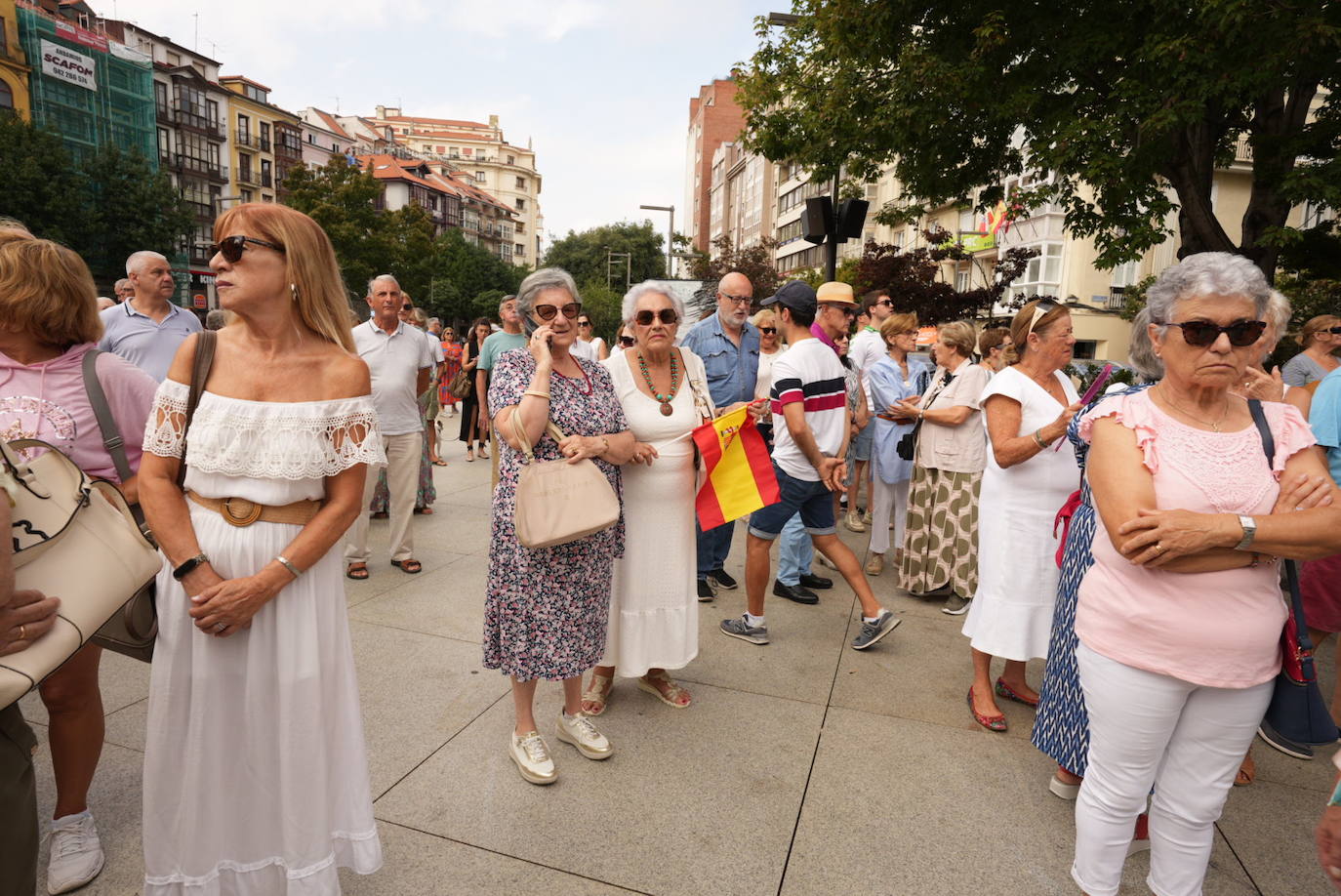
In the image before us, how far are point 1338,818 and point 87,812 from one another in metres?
3.44

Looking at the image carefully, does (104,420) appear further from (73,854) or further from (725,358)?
(725,358)

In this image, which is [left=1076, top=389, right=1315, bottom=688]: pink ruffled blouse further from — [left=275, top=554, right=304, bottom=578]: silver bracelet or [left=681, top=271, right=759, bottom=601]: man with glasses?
[left=681, top=271, right=759, bottom=601]: man with glasses

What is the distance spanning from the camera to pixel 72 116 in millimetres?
40344

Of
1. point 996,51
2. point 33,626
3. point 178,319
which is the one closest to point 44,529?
point 33,626

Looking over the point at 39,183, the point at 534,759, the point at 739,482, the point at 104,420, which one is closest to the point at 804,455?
the point at 739,482

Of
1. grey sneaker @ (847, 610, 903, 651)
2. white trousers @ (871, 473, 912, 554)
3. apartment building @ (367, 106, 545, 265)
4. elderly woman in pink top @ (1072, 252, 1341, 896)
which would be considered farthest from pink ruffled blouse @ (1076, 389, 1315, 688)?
apartment building @ (367, 106, 545, 265)

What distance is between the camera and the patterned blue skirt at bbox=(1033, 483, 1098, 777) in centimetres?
284

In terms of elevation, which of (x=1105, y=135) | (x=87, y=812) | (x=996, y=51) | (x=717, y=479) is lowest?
(x=87, y=812)

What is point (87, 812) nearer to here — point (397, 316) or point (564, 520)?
point (564, 520)

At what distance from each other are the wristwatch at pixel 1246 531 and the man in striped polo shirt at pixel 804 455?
2.40m

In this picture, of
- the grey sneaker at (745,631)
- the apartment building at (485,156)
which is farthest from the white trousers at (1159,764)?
the apartment building at (485,156)

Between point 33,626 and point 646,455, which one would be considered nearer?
point 33,626

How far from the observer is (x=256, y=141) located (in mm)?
56250

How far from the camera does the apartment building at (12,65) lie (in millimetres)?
35906
